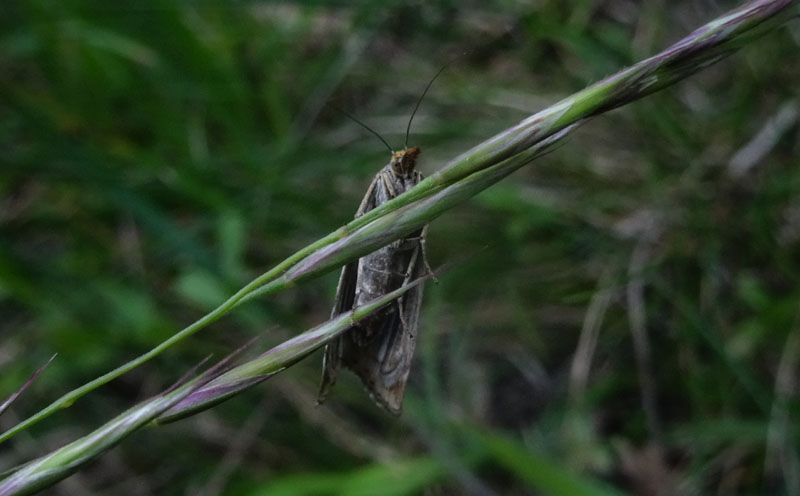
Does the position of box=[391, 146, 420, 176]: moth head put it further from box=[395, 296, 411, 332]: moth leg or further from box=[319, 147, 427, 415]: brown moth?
box=[395, 296, 411, 332]: moth leg

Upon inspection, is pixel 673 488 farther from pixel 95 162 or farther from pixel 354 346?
pixel 95 162

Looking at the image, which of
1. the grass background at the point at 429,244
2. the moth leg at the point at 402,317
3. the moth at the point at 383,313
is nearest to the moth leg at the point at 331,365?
the moth at the point at 383,313

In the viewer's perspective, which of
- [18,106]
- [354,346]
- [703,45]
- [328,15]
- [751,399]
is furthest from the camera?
[328,15]

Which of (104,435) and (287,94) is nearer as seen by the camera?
(104,435)

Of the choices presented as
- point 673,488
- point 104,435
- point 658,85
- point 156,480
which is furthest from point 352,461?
point 658,85

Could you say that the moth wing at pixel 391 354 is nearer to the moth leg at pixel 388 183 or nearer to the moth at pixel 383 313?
the moth at pixel 383 313

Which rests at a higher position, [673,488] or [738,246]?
→ [738,246]

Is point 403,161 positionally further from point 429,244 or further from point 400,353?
point 429,244
